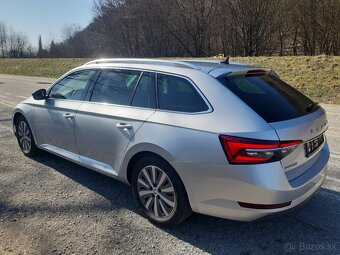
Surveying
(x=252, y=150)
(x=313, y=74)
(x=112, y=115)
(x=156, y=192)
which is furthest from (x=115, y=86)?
(x=313, y=74)

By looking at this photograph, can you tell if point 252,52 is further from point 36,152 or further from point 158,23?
point 36,152

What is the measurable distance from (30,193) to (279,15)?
2776 centimetres

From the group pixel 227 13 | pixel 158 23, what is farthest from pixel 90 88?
pixel 158 23

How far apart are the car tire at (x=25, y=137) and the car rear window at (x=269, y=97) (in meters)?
3.44

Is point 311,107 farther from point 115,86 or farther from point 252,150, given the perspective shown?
point 115,86

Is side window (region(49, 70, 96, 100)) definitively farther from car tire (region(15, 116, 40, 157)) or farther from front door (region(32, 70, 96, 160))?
car tire (region(15, 116, 40, 157))

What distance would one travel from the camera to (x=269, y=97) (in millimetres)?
3031

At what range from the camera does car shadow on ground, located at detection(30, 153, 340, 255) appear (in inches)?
112

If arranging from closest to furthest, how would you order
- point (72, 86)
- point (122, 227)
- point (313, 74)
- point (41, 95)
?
1. point (122, 227)
2. point (72, 86)
3. point (41, 95)
4. point (313, 74)

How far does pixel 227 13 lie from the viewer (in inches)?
1233

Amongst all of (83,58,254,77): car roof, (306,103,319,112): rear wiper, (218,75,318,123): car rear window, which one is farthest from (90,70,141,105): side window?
(306,103,319,112): rear wiper

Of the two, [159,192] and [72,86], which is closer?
[159,192]

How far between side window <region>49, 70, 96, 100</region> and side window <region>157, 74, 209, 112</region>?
1.25m

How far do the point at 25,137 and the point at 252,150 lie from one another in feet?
13.2
